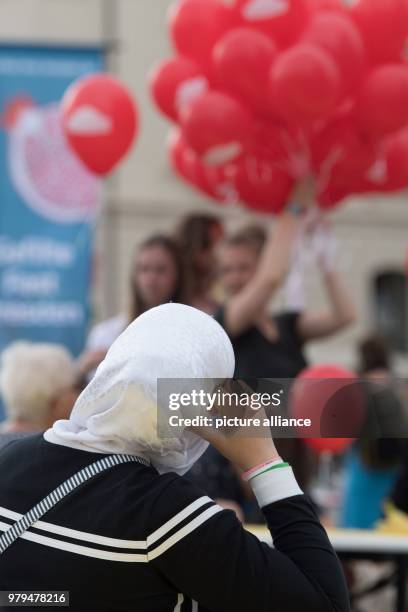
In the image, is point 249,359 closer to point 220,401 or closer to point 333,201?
point 333,201

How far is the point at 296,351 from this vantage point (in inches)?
146

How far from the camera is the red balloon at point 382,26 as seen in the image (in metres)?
3.67

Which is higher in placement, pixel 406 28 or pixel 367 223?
pixel 406 28

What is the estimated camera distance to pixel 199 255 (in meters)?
3.89

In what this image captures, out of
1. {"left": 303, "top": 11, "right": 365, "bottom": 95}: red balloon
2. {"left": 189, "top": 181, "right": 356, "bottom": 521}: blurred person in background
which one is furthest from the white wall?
{"left": 303, "top": 11, "right": 365, "bottom": 95}: red balloon

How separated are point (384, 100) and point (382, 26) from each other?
Answer: 1.06 feet

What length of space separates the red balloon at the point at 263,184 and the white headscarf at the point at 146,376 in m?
2.47

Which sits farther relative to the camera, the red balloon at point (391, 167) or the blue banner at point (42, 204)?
the blue banner at point (42, 204)

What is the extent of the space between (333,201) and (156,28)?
13.7 metres

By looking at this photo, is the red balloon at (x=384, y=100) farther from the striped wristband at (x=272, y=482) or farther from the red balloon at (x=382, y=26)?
the striped wristband at (x=272, y=482)

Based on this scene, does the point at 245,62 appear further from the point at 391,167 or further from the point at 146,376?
the point at 146,376

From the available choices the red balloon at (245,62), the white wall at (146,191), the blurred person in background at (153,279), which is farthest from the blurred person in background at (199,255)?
the white wall at (146,191)

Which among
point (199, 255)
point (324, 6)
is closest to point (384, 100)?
point (324, 6)

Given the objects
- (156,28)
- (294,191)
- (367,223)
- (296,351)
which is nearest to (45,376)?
(296,351)
